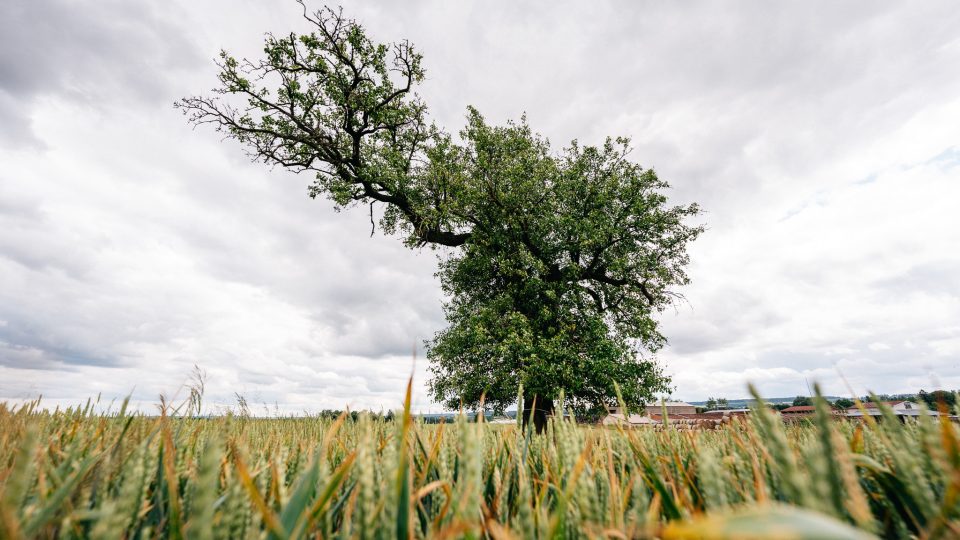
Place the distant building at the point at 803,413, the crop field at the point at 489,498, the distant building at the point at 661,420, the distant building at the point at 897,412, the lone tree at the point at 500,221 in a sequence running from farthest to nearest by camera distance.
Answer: the lone tree at the point at 500,221
the distant building at the point at 661,420
the distant building at the point at 803,413
the distant building at the point at 897,412
the crop field at the point at 489,498

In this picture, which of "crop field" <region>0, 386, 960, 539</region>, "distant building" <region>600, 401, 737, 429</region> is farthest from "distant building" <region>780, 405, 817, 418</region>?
"distant building" <region>600, 401, 737, 429</region>

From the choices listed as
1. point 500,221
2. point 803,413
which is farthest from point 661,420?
point 500,221

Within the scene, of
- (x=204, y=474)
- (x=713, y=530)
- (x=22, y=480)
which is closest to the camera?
(x=713, y=530)

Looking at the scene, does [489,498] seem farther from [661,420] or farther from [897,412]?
[897,412]

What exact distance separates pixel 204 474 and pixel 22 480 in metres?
0.42

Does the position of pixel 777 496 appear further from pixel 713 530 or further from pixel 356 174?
pixel 356 174

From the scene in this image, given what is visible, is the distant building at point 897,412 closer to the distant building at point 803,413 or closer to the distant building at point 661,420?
the distant building at point 803,413

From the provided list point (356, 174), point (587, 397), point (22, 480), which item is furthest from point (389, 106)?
point (22, 480)

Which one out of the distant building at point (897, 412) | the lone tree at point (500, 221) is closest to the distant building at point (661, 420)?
the distant building at point (897, 412)

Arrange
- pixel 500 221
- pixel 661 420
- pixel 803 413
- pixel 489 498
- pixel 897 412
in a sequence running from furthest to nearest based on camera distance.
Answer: pixel 500 221, pixel 803 413, pixel 661 420, pixel 897 412, pixel 489 498

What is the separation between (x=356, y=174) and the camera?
18766 mm

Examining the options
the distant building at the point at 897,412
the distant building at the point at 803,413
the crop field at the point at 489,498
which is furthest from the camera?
the distant building at the point at 803,413

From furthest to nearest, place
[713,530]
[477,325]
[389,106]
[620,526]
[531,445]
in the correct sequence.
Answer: [389,106] → [477,325] → [531,445] → [620,526] → [713,530]

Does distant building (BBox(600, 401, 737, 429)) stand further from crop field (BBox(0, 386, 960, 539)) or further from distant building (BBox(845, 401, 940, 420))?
distant building (BBox(845, 401, 940, 420))
